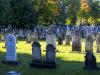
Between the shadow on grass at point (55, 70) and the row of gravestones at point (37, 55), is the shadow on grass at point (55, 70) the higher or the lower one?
the lower one

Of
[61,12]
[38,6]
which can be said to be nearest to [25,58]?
[38,6]

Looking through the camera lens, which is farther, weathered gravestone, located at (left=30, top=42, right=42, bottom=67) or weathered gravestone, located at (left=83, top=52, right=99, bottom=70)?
weathered gravestone, located at (left=30, top=42, right=42, bottom=67)

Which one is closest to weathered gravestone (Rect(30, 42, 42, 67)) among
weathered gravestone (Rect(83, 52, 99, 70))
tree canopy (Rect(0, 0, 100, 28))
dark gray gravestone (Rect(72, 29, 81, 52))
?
weathered gravestone (Rect(83, 52, 99, 70))

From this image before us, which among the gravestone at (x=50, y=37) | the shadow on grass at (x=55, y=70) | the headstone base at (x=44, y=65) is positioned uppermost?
the gravestone at (x=50, y=37)

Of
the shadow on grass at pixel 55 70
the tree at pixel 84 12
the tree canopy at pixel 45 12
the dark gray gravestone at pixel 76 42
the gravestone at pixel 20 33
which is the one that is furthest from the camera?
the tree at pixel 84 12

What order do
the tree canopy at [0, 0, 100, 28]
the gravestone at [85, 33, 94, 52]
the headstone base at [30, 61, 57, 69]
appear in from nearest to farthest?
1. the headstone base at [30, 61, 57, 69]
2. the gravestone at [85, 33, 94, 52]
3. the tree canopy at [0, 0, 100, 28]

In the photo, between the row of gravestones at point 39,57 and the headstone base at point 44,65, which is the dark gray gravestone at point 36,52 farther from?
the headstone base at point 44,65

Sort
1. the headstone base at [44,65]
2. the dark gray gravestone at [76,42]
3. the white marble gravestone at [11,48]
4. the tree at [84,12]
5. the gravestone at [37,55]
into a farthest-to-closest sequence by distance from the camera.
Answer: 1. the tree at [84,12]
2. the dark gray gravestone at [76,42]
3. the white marble gravestone at [11,48]
4. the gravestone at [37,55]
5. the headstone base at [44,65]

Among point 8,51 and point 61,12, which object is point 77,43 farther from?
point 61,12

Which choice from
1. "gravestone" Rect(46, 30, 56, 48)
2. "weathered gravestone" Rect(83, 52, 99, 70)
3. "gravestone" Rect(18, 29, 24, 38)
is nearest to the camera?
"weathered gravestone" Rect(83, 52, 99, 70)

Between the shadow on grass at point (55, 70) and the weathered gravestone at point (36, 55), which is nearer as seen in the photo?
the shadow on grass at point (55, 70)

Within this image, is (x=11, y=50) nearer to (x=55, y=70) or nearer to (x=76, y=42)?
(x=55, y=70)

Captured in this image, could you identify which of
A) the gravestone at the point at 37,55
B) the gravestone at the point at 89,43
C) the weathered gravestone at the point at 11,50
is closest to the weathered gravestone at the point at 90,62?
the gravestone at the point at 37,55

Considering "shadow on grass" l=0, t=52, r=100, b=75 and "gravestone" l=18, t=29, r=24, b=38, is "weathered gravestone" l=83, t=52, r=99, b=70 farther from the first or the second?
"gravestone" l=18, t=29, r=24, b=38
